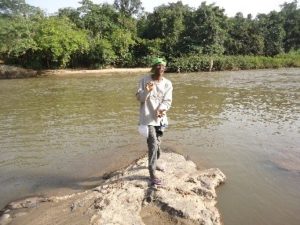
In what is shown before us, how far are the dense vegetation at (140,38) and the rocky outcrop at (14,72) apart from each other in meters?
1.31

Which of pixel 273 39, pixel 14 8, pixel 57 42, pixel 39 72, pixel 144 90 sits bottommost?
pixel 39 72

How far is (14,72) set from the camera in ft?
95.7

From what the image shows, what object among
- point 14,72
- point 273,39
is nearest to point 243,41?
point 273,39

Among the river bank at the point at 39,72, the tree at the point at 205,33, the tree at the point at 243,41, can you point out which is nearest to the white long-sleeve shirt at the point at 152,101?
the river bank at the point at 39,72

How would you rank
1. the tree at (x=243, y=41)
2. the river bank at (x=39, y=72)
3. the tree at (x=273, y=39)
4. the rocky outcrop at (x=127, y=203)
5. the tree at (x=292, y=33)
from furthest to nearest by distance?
the tree at (x=292, y=33), the tree at (x=273, y=39), the tree at (x=243, y=41), the river bank at (x=39, y=72), the rocky outcrop at (x=127, y=203)

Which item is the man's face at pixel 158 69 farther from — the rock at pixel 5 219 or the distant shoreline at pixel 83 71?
the distant shoreline at pixel 83 71

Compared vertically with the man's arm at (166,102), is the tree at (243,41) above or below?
above

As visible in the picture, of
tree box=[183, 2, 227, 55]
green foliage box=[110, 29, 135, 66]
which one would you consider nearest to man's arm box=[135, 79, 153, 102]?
green foliage box=[110, 29, 135, 66]

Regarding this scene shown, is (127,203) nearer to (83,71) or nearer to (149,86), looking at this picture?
(149,86)

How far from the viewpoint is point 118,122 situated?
10914 mm

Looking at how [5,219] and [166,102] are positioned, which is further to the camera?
[166,102]

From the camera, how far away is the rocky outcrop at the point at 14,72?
93.3 feet

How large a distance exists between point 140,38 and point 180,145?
3227 centimetres

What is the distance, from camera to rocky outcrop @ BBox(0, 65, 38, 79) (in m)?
28.4
